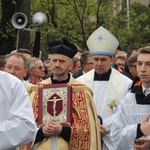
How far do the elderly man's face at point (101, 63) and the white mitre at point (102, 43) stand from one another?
5.2 inches

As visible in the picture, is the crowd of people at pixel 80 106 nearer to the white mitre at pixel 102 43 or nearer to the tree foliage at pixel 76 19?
the white mitre at pixel 102 43

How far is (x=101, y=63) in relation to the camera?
7.33m

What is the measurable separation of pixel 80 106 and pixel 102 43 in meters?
1.63

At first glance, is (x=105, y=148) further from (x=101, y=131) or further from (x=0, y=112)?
(x=0, y=112)

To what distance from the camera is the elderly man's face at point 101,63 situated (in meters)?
7.31

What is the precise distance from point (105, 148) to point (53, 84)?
3.65 ft

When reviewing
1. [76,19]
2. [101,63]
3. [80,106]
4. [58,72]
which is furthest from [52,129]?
[76,19]

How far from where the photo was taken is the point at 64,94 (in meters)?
6.50

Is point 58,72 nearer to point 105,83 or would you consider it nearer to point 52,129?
point 52,129

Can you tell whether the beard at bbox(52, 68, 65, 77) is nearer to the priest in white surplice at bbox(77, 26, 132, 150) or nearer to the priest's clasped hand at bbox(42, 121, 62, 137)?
the priest's clasped hand at bbox(42, 121, 62, 137)

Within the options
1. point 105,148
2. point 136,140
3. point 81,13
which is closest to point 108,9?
point 81,13

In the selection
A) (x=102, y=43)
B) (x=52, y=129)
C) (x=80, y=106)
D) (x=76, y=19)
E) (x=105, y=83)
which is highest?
(x=76, y=19)

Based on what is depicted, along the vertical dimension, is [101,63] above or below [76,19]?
below

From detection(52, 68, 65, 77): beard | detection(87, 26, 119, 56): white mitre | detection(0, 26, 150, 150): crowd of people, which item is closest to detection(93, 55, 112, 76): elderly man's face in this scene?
detection(0, 26, 150, 150): crowd of people
